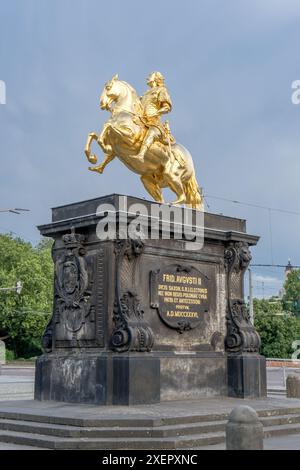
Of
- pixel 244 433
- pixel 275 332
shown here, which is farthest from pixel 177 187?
pixel 275 332

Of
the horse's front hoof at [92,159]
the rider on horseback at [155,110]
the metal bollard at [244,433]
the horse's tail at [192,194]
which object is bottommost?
the metal bollard at [244,433]

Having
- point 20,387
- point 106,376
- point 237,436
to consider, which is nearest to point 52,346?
point 106,376

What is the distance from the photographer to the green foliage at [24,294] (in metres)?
57.7

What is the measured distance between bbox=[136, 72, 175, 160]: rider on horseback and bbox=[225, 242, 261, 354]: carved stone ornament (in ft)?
10.1

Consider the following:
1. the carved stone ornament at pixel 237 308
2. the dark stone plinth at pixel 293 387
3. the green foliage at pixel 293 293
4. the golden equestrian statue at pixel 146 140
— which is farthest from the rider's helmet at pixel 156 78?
the green foliage at pixel 293 293

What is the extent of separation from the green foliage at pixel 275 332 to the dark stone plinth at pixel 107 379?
148 ft

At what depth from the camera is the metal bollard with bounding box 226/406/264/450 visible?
827 cm

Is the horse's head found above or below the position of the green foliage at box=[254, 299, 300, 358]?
above

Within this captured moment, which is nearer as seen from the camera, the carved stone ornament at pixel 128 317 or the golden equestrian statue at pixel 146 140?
the carved stone ornament at pixel 128 317

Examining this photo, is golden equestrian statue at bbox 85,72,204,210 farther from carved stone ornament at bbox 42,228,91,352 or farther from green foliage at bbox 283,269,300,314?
green foliage at bbox 283,269,300,314

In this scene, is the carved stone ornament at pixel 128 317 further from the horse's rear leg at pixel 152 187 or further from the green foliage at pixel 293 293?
the green foliage at pixel 293 293

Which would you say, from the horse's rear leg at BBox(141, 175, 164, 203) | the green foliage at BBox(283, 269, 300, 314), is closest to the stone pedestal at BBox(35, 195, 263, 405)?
the horse's rear leg at BBox(141, 175, 164, 203)

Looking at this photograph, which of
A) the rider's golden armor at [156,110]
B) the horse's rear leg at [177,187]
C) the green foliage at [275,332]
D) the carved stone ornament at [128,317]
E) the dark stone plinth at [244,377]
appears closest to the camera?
the carved stone ornament at [128,317]

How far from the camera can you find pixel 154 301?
14.7 m
